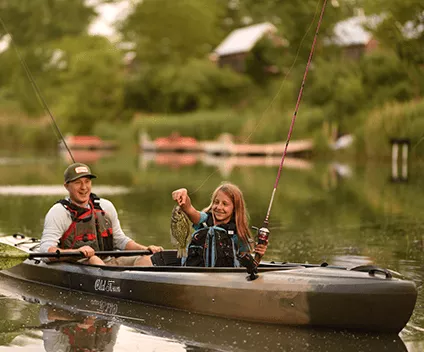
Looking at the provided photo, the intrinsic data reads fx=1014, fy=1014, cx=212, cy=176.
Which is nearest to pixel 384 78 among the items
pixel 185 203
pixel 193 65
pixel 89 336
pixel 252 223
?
pixel 193 65

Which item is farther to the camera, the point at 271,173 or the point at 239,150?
the point at 239,150

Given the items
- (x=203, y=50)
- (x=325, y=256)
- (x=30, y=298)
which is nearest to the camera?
(x=30, y=298)

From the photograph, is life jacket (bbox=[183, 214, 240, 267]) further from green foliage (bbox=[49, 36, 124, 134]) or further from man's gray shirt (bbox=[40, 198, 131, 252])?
green foliage (bbox=[49, 36, 124, 134])

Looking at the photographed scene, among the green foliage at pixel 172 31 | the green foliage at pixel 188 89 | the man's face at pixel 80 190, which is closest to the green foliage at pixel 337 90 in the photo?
the green foliage at pixel 188 89

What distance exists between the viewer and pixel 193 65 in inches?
→ 2461

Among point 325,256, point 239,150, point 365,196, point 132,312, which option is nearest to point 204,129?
point 239,150

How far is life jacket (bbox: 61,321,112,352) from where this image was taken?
22.6ft

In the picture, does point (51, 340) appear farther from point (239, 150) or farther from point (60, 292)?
point (239, 150)

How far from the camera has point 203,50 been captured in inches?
2960

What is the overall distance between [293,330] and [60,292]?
2586mm

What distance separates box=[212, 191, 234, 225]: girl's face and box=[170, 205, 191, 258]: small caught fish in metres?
0.26

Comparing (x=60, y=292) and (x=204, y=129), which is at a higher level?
(x=204, y=129)

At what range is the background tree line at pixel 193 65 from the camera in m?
42.6

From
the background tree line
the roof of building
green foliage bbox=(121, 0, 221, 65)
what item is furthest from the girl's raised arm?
green foliage bbox=(121, 0, 221, 65)
